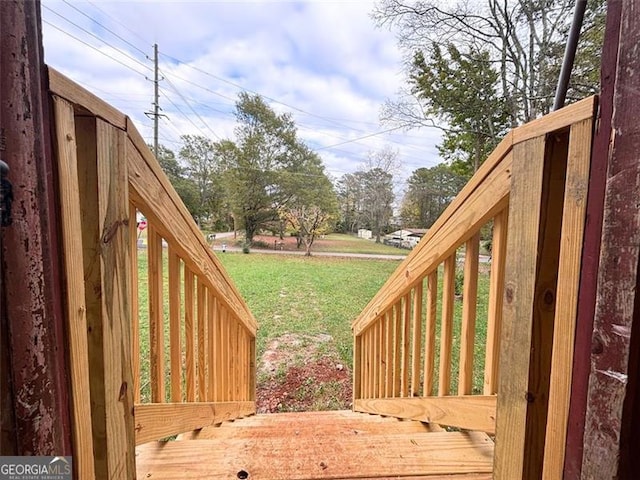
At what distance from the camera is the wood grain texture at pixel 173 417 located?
922 mm

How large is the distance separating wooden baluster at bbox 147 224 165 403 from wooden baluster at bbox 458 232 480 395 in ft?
3.57

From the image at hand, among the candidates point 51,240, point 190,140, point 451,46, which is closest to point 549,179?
point 51,240

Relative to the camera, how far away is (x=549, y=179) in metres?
0.59

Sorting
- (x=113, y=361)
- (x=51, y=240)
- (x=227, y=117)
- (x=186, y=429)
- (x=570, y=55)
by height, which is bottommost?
(x=186, y=429)

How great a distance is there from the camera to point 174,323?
1173mm

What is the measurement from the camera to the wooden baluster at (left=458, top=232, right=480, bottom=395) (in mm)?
1040

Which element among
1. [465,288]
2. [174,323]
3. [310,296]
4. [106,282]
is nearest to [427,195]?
[310,296]

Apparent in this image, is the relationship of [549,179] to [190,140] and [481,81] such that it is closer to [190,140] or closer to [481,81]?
[481,81]

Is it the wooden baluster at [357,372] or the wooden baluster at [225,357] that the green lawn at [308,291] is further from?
the wooden baluster at [225,357]

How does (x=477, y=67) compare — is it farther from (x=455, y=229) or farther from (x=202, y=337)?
(x=202, y=337)

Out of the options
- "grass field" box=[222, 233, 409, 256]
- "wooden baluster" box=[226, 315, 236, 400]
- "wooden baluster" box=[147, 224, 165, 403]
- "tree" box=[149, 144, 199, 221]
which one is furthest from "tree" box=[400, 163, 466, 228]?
"tree" box=[149, 144, 199, 221]

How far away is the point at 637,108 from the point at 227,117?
14987 mm

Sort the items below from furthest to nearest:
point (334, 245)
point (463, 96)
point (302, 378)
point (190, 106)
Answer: point (334, 245) < point (190, 106) < point (463, 96) < point (302, 378)

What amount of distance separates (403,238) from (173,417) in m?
15.0
